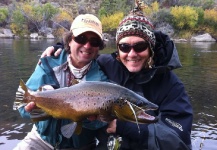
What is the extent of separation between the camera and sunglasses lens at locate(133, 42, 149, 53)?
418cm

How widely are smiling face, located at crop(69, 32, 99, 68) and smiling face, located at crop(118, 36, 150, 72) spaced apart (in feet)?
1.42

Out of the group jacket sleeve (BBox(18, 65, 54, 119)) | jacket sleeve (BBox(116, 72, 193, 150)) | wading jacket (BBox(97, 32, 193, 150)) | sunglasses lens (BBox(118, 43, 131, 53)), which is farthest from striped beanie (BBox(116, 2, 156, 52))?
jacket sleeve (BBox(18, 65, 54, 119))

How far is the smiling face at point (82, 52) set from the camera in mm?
4410

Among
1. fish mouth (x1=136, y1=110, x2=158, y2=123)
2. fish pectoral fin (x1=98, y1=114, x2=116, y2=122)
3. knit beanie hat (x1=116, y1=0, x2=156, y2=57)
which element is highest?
knit beanie hat (x1=116, y1=0, x2=156, y2=57)

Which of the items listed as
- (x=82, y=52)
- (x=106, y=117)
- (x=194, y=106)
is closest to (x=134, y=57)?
(x=82, y=52)

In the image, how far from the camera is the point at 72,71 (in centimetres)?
451

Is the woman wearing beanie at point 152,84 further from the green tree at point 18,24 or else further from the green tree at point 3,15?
the green tree at point 3,15

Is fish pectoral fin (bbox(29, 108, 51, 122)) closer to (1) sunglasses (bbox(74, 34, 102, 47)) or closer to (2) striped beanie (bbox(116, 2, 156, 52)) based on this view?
(1) sunglasses (bbox(74, 34, 102, 47))

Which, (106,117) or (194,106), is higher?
(106,117)

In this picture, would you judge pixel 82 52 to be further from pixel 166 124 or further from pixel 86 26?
pixel 166 124

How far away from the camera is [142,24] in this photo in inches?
166

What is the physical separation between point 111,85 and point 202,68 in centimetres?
2130

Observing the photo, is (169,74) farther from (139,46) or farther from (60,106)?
(60,106)

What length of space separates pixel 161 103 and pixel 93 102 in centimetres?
110
